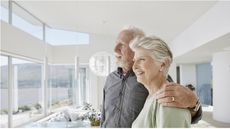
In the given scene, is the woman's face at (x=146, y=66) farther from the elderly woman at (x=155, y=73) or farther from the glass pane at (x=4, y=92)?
the glass pane at (x=4, y=92)

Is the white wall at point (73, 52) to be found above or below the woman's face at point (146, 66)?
above

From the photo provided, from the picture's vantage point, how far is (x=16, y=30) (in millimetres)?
4004

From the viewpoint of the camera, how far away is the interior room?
1904mm

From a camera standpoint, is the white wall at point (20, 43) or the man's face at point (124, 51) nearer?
the man's face at point (124, 51)

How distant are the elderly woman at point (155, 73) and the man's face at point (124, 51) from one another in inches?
7.4

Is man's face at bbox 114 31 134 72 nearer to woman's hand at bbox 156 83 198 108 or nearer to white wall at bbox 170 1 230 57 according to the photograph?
woman's hand at bbox 156 83 198 108

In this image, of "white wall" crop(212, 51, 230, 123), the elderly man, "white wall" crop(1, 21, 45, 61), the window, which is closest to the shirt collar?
the elderly man

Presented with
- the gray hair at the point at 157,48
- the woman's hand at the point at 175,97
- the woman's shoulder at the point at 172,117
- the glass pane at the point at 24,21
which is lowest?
the woman's shoulder at the point at 172,117

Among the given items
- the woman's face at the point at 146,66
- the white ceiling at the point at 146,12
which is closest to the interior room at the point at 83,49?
the white ceiling at the point at 146,12

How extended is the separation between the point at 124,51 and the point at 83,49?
14.9 feet

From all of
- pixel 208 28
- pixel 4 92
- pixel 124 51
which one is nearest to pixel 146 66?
pixel 124 51

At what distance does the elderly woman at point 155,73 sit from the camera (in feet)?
1.63

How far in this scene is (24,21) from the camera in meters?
4.27

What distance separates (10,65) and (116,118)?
354cm
